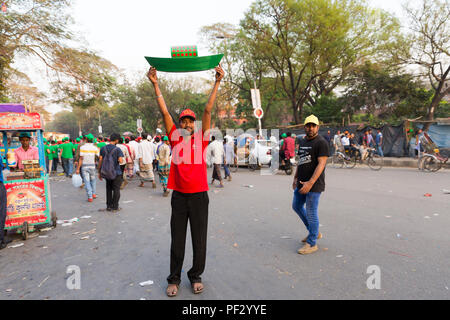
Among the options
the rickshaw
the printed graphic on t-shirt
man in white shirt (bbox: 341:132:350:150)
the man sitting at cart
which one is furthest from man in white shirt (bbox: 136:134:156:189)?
man in white shirt (bbox: 341:132:350:150)

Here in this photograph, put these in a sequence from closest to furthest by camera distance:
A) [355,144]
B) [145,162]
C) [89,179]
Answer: [89,179]
[145,162]
[355,144]

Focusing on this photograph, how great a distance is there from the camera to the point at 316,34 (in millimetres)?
21328

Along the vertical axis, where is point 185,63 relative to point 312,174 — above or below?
above

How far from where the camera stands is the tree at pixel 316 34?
69.1 ft

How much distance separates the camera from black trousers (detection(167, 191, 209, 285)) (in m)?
3.15

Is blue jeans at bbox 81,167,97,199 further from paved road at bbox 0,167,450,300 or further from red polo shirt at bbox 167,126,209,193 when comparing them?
red polo shirt at bbox 167,126,209,193

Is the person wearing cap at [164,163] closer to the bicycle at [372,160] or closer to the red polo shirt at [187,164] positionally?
the red polo shirt at [187,164]

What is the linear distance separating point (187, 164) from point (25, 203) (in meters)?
3.89

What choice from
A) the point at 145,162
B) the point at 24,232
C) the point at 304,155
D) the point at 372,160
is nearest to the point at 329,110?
the point at 372,160

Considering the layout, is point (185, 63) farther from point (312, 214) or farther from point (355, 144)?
point (355, 144)

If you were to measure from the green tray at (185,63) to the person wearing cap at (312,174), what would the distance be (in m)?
1.66

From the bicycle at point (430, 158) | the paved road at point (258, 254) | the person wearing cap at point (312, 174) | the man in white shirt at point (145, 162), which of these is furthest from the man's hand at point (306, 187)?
the bicycle at point (430, 158)
